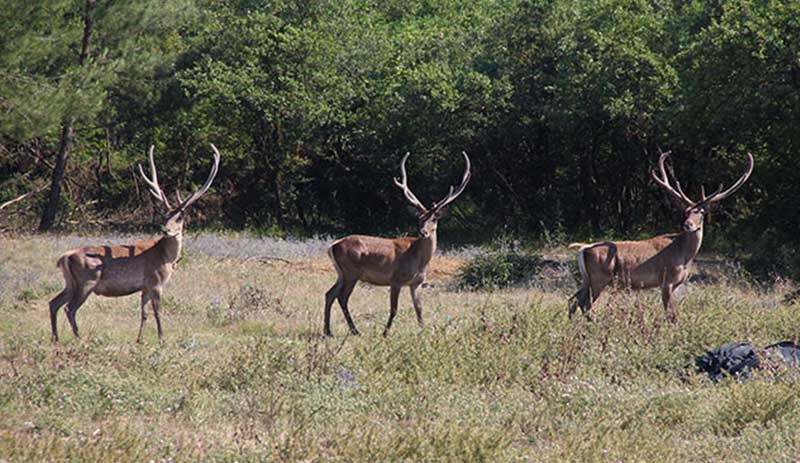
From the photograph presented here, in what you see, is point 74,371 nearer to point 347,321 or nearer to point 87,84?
point 347,321

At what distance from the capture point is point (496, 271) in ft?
62.5

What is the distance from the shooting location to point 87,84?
23953 millimetres

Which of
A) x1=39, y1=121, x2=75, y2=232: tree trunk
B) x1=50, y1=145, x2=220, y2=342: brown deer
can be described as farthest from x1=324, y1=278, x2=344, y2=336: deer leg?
x1=39, y1=121, x2=75, y2=232: tree trunk

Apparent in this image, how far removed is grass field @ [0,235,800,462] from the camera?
7.97 m

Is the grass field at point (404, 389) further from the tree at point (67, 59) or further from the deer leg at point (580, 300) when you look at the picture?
the tree at point (67, 59)

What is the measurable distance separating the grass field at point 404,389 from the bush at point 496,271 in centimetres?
384

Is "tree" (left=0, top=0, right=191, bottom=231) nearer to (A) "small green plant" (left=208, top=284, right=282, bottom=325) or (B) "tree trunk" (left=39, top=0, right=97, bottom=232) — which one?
(B) "tree trunk" (left=39, top=0, right=97, bottom=232)

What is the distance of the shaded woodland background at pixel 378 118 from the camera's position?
2294cm

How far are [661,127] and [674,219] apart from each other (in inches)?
127

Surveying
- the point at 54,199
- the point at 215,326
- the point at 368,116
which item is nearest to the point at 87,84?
the point at 54,199

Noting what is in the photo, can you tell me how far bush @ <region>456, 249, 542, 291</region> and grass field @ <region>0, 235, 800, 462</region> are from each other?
384 centimetres

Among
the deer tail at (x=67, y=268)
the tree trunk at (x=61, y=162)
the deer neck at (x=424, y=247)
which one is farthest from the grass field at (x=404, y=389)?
the tree trunk at (x=61, y=162)

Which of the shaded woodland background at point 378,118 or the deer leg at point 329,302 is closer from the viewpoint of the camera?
the deer leg at point 329,302

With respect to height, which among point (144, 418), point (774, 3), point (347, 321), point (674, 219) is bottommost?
point (674, 219)
